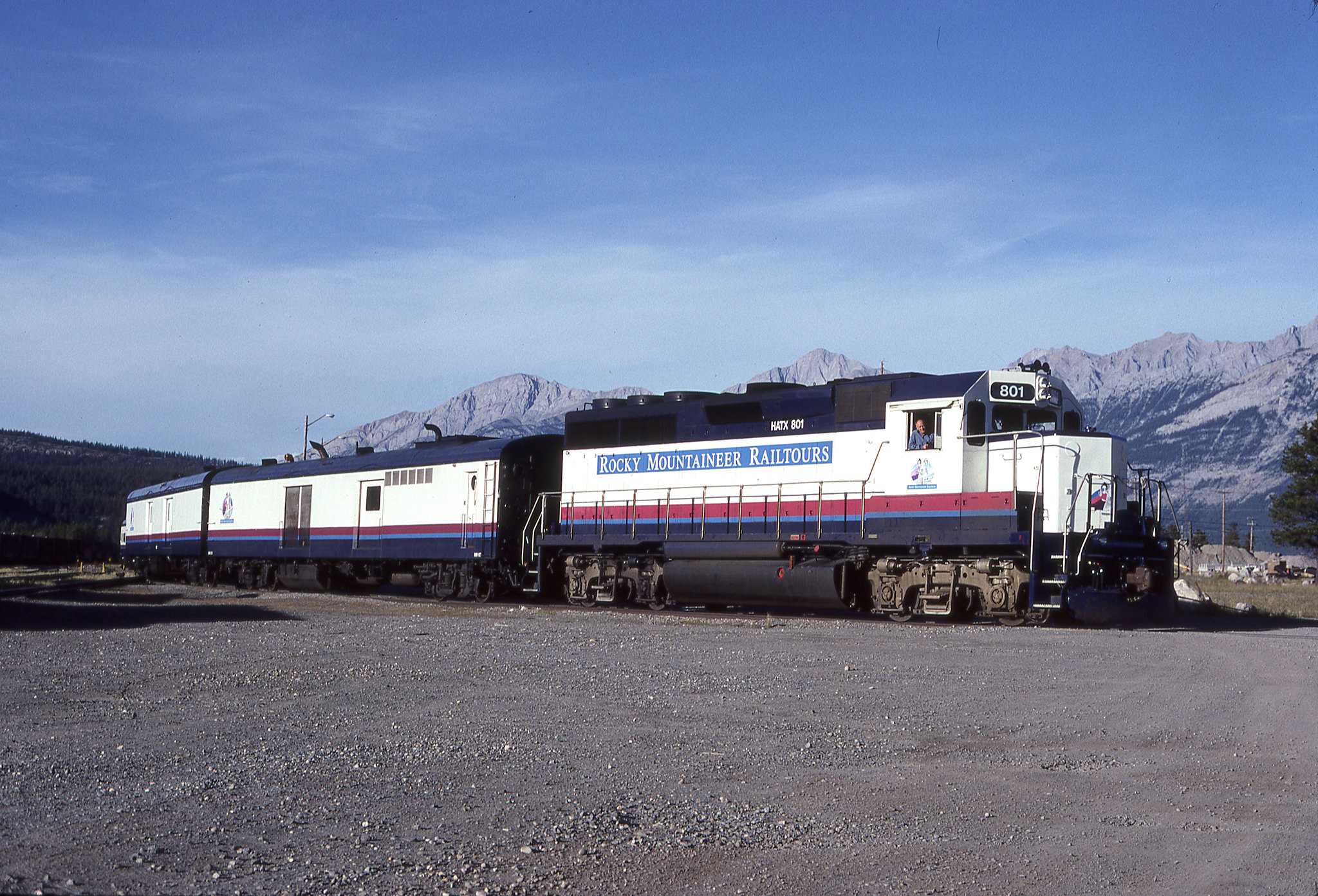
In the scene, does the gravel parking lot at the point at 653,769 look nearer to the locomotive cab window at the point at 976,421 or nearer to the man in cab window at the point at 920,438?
the locomotive cab window at the point at 976,421

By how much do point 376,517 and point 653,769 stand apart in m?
24.7

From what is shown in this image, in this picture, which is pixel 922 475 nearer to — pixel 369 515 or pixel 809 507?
pixel 809 507

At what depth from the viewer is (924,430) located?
783 inches

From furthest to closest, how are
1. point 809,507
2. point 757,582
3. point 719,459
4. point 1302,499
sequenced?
point 1302,499 → point 719,459 → point 757,582 → point 809,507

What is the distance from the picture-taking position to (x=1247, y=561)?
390 ft

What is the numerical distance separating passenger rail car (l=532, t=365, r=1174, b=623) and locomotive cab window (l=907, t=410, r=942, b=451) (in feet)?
0.10

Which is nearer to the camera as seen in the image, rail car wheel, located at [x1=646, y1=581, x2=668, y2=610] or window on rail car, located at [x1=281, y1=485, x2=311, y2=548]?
rail car wheel, located at [x1=646, y1=581, x2=668, y2=610]

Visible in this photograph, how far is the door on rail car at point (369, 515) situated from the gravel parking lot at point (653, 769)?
16.3 meters

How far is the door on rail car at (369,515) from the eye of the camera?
3119 cm

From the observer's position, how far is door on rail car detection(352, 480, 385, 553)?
102ft

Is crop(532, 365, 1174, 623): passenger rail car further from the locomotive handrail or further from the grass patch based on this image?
the grass patch

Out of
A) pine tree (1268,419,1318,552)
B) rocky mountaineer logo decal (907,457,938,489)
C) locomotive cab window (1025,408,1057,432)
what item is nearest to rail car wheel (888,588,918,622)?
rocky mountaineer logo decal (907,457,938,489)

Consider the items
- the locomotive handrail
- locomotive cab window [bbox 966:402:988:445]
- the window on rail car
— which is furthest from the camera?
the window on rail car

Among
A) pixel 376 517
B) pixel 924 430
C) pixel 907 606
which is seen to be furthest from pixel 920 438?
pixel 376 517
